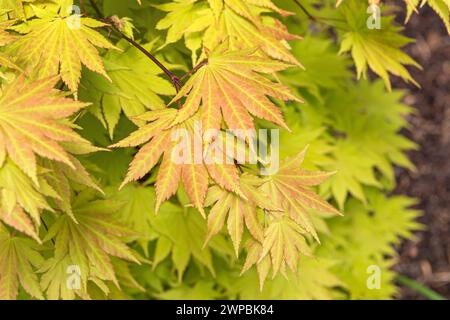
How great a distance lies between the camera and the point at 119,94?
1.45 meters

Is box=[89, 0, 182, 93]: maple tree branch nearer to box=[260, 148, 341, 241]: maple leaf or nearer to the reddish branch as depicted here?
the reddish branch

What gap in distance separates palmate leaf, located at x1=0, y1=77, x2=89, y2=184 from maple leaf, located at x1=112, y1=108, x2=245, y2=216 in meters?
0.14

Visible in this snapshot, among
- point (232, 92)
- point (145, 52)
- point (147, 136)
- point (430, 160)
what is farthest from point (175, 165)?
point (430, 160)

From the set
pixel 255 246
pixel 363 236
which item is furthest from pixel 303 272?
pixel 255 246

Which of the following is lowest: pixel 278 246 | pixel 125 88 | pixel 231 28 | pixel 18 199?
pixel 278 246

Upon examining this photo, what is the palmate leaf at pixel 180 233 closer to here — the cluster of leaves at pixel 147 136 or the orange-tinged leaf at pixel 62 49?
the cluster of leaves at pixel 147 136

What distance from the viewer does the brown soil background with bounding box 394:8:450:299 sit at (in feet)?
11.7

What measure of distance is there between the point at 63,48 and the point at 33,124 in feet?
0.85

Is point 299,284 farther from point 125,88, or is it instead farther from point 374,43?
point 125,88

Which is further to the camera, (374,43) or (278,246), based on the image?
(374,43)

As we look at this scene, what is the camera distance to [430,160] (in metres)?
3.92

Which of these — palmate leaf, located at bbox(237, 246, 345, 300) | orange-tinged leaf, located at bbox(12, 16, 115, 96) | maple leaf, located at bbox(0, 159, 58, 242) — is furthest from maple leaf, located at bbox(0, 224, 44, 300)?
palmate leaf, located at bbox(237, 246, 345, 300)

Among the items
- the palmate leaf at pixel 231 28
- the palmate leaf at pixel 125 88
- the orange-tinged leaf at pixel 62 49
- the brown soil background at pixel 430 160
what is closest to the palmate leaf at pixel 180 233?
the palmate leaf at pixel 125 88

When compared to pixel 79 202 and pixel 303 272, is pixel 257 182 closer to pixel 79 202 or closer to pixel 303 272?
pixel 79 202
